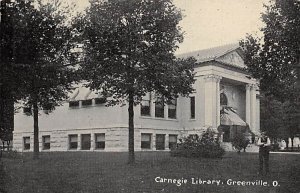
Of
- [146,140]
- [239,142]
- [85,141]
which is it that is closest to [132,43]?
[239,142]

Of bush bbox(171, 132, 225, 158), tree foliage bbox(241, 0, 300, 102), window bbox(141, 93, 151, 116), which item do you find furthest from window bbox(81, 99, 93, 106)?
tree foliage bbox(241, 0, 300, 102)

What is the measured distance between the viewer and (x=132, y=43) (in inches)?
620

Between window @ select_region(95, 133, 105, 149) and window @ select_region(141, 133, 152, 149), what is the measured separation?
2667 mm

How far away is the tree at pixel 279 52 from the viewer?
15023 mm

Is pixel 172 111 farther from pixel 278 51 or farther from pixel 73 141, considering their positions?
pixel 278 51

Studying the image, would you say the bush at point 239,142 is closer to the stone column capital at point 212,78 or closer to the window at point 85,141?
the stone column capital at point 212,78

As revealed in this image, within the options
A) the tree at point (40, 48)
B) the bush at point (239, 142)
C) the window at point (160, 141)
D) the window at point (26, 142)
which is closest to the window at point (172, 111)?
the window at point (160, 141)

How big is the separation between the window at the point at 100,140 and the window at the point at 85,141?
2.95 ft

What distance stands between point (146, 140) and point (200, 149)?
10.1 metres

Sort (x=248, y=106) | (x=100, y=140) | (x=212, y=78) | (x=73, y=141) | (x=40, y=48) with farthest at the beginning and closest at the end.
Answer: (x=248, y=106)
(x=73, y=141)
(x=212, y=78)
(x=100, y=140)
(x=40, y=48)

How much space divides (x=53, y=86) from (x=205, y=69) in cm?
1475

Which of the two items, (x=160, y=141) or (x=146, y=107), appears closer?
(x=146, y=107)

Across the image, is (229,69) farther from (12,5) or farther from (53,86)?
(12,5)

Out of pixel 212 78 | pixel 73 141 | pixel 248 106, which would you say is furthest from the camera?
pixel 248 106
